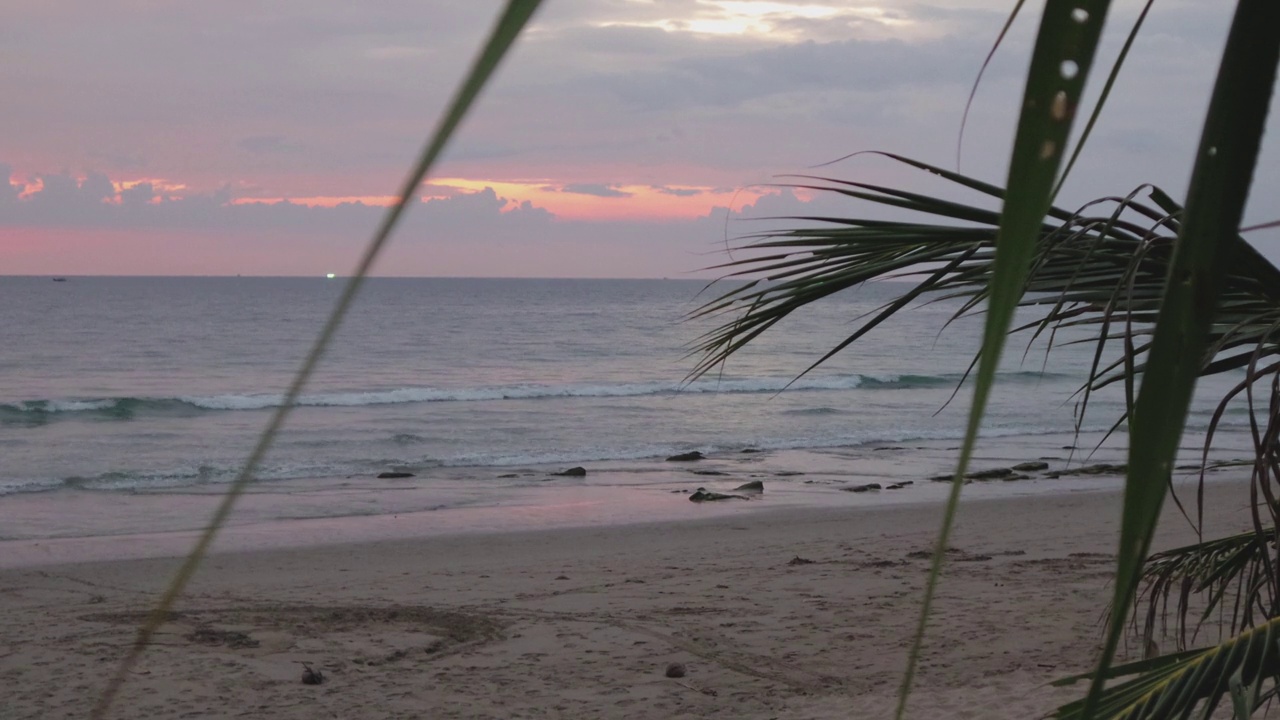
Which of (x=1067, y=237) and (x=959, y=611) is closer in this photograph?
(x=1067, y=237)

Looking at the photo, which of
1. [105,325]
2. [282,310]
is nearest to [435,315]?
[282,310]

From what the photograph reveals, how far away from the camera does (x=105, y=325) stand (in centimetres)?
5378

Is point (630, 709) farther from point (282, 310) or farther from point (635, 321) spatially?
point (282, 310)

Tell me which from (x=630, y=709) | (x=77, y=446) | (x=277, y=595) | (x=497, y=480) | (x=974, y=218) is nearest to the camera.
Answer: (x=974, y=218)

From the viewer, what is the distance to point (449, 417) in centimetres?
2394

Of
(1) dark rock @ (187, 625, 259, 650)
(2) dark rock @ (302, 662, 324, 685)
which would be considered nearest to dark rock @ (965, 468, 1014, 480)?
(1) dark rock @ (187, 625, 259, 650)

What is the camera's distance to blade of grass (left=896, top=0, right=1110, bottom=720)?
257mm

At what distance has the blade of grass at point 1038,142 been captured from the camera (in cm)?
26

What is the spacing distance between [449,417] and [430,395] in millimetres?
4505

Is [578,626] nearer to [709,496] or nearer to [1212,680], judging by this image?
[1212,680]

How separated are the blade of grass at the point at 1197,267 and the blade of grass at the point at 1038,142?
3 centimetres

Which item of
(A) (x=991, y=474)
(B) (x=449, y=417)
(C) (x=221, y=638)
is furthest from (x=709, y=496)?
(B) (x=449, y=417)

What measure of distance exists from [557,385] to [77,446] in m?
14.6

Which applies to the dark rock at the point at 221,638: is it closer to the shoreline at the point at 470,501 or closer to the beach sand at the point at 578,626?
the beach sand at the point at 578,626
